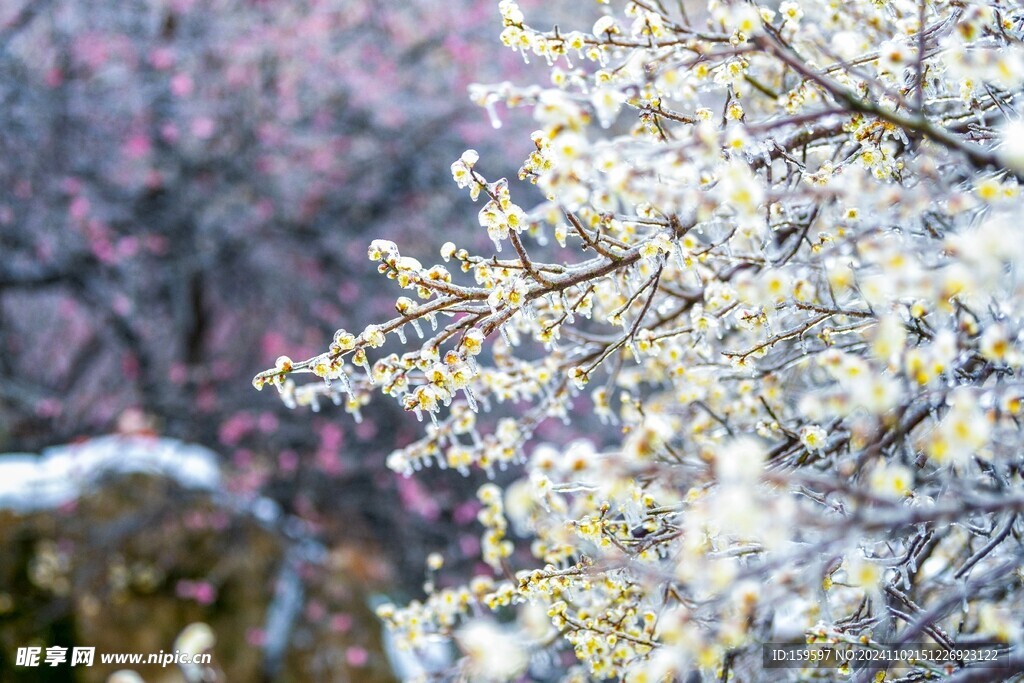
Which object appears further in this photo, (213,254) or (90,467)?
(213,254)

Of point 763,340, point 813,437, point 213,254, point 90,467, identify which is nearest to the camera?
point 813,437

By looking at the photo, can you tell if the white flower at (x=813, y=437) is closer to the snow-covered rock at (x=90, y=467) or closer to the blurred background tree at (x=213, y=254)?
the blurred background tree at (x=213, y=254)

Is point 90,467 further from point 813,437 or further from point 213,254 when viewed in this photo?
point 813,437

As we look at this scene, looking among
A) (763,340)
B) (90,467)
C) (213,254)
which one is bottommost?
(763,340)

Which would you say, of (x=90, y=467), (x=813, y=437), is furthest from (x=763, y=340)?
(x=90, y=467)

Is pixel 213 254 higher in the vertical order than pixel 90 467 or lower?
higher

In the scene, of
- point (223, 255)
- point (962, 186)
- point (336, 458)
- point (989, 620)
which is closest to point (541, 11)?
point (223, 255)

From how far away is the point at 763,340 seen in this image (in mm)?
1908

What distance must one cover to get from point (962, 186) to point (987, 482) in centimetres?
70

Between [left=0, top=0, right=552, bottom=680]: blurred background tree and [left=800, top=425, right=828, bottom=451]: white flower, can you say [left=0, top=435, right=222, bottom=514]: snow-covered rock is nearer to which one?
[left=0, top=0, right=552, bottom=680]: blurred background tree

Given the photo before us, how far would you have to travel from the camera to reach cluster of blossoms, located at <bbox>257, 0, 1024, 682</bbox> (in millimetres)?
1111

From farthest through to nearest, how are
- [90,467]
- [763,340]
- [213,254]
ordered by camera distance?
[213,254]
[90,467]
[763,340]

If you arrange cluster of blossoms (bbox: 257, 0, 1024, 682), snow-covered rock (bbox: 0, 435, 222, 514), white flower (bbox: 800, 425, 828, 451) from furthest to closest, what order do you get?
snow-covered rock (bbox: 0, 435, 222, 514)
white flower (bbox: 800, 425, 828, 451)
cluster of blossoms (bbox: 257, 0, 1024, 682)

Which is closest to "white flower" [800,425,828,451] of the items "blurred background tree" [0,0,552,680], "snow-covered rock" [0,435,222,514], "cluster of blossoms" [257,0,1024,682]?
"cluster of blossoms" [257,0,1024,682]
